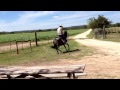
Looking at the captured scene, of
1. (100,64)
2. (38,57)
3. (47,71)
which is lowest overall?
(38,57)

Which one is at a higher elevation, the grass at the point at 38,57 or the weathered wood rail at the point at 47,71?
the weathered wood rail at the point at 47,71

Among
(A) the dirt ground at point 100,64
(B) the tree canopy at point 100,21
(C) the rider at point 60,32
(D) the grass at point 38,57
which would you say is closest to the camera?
(A) the dirt ground at point 100,64

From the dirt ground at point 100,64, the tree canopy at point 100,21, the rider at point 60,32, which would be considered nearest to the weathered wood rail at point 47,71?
the dirt ground at point 100,64

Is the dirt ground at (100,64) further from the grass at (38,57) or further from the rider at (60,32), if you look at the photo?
the rider at (60,32)

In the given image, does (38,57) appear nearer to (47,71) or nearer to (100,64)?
(100,64)

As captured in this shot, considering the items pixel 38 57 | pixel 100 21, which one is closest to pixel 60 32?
pixel 38 57

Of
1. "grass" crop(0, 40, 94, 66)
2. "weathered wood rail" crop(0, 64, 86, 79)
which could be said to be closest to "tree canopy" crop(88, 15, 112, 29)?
"grass" crop(0, 40, 94, 66)

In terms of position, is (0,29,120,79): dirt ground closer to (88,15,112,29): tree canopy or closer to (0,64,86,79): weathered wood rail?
(0,64,86,79): weathered wood rail

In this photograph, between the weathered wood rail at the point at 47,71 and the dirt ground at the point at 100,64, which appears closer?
the weathered wood rail at the point at 47,71

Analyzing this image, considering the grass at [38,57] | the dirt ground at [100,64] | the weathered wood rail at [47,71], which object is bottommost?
the grass at [38,57]

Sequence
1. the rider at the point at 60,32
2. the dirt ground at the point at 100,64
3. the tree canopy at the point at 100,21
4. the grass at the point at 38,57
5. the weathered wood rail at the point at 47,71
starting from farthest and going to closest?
the tree canopy at the point at 100,21 < the rider at the point at 60,32 < the grass at the point at 38,57 < the dirt ground at the point at 100,64 < the weathered wood rail at the point at 47,71
